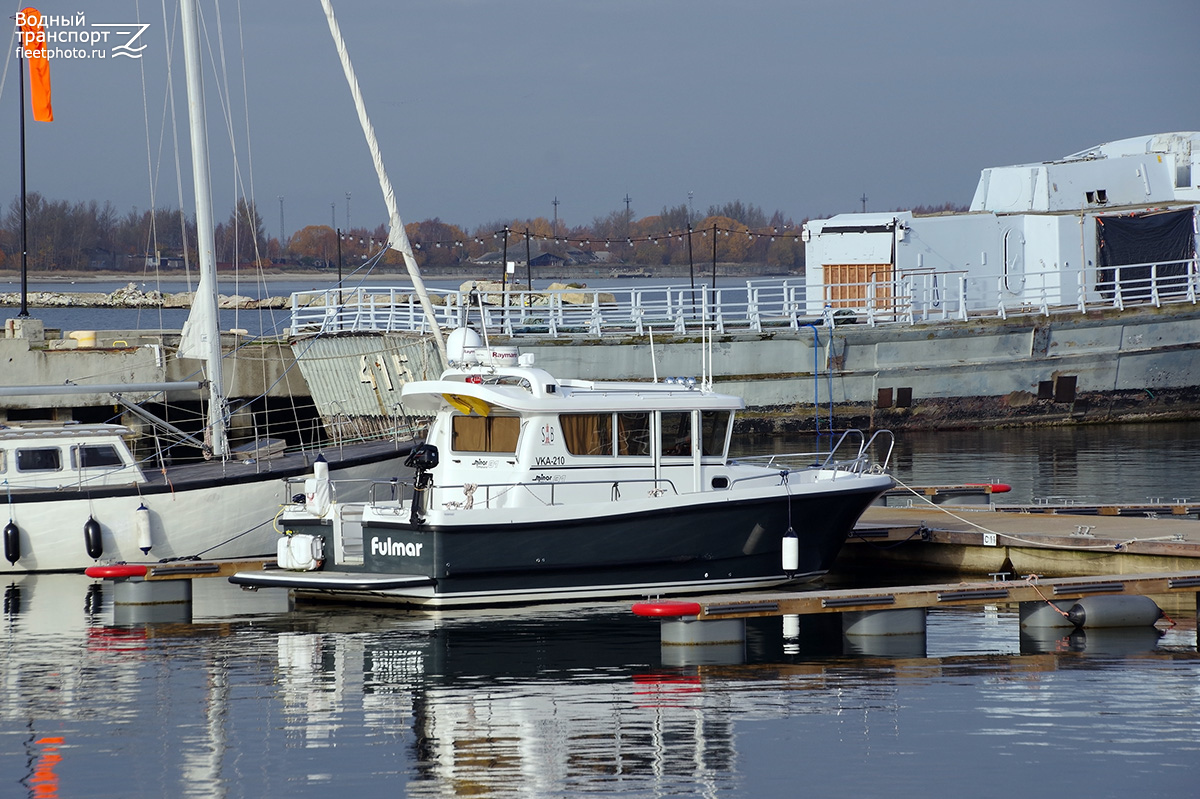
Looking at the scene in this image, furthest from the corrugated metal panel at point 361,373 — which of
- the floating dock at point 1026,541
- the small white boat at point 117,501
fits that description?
the floating dock at point 1026,541

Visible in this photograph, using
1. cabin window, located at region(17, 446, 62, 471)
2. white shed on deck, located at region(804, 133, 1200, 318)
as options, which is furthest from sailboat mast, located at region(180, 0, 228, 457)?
white shed on deck, located at region(804, 133, 1200, 318)

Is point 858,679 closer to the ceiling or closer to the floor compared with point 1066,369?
closer to the floor

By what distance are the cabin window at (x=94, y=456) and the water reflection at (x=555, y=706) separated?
3.44 meters

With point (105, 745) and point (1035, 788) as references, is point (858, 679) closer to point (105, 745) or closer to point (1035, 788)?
point (1035, 788)

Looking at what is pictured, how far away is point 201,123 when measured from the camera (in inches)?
787

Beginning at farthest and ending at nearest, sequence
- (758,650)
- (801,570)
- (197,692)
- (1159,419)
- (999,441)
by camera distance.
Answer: (1159,419), (999,441), (801,570), (758,650), (197,692)

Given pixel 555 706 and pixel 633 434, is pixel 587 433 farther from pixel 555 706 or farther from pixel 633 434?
pixel 555 706

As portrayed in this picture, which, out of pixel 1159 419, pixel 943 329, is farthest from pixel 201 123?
pixel 1159 419

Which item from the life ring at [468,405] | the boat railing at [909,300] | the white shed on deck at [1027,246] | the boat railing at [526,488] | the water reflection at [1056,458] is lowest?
the water reflection at [1056,458]

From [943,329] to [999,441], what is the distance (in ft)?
10.1

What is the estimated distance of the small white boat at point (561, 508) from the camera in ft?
50.4

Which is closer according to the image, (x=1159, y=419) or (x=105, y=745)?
(x=105, y=745)

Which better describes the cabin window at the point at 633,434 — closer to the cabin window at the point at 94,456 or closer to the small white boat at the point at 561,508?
the small white boat at the point at 561,508

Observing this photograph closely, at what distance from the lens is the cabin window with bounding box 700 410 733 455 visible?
53.4 feet
